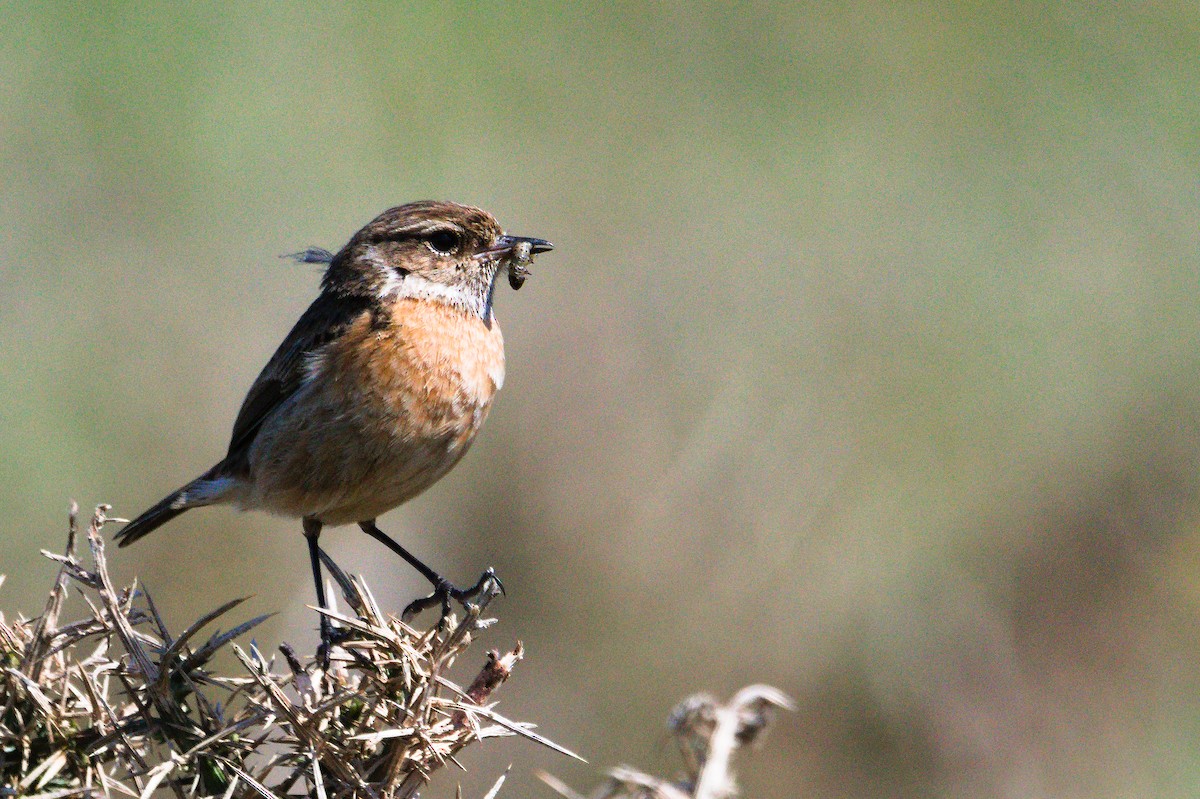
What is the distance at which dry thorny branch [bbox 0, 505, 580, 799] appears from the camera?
6.42ft

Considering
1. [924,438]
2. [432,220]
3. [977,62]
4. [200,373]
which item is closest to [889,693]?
[924,438]

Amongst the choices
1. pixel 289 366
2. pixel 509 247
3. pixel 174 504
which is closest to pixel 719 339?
pixel 509 247

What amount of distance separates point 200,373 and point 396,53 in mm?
2942

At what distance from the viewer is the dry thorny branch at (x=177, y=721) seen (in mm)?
1957

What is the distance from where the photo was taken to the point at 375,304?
14.5 feet

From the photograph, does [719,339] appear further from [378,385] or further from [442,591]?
[442,591]

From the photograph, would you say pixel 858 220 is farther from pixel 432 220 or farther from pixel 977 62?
pixel 432 220

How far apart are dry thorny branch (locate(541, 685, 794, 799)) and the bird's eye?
2288 mm

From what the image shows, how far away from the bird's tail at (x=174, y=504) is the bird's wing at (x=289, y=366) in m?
0.11

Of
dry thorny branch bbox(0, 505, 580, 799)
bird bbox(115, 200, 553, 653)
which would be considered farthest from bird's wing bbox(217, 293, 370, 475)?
dry thorny branch bbox(0, 505, 580, 799)

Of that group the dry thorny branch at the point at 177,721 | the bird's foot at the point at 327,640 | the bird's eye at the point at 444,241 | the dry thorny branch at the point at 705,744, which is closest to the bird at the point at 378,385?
the bird's eye at the point at 444,241

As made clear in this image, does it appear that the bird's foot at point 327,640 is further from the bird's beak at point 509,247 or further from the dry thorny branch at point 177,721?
the bird's beak at point 509,247

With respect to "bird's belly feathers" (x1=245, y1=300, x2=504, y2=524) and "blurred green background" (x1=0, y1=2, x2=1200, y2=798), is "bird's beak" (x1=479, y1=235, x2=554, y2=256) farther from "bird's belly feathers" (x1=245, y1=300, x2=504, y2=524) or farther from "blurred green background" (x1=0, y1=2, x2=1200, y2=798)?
"blurred green background" (x1=0, y1=2, x2=1200, y2=798)

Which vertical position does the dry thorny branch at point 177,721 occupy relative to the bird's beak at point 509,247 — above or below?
below
